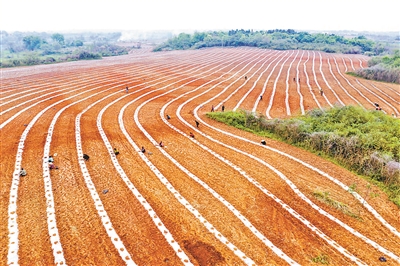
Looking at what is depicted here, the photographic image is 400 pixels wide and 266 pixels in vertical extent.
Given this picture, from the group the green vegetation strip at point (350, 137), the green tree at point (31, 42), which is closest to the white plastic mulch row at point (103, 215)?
the green vegetation strip at point (350, 137)

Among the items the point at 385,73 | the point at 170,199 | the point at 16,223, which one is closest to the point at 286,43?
the point at 385,73

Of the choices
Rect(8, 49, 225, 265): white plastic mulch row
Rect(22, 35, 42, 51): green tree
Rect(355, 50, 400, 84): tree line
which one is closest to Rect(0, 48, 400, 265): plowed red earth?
Rect(8, 49, 225, 265): white plastic mulch row

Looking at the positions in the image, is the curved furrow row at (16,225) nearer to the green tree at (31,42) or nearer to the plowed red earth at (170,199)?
the plowed red earth at (170,199)

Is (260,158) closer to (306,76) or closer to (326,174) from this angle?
(326,174)

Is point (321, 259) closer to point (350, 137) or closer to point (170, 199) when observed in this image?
point (170, 199)

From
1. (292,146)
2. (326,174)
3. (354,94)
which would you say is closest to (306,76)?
(354,94)

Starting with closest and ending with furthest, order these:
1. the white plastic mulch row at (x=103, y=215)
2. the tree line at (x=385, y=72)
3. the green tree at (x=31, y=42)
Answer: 1. the white plastic mulch row at (x=103, y=215)
2. the tree line at (x=385, y=72)
3. the green tree at (x=31, y=42)

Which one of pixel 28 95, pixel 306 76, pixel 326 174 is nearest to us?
pixel 326 174
